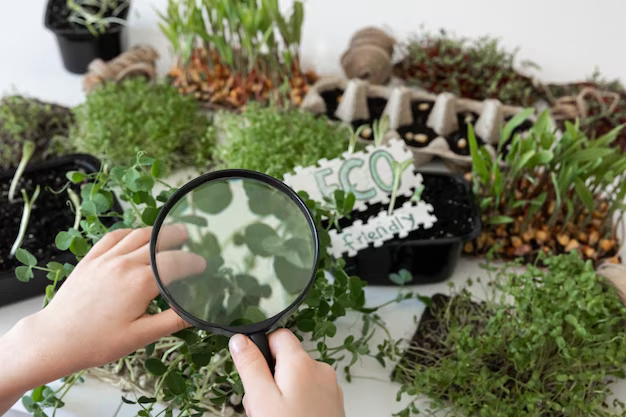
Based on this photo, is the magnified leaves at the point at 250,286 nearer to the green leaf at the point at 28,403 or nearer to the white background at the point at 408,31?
the green leaf at the point at 28,403

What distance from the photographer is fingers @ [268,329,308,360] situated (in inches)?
24.5

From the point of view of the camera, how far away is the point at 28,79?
5.27 ft

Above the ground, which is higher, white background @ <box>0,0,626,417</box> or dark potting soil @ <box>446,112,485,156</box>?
white background @ <box>0,0,626,417</box>

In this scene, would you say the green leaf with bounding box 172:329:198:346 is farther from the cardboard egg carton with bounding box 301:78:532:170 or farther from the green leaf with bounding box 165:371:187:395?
the cardboard egg carton with bounding box 301:78:532:170

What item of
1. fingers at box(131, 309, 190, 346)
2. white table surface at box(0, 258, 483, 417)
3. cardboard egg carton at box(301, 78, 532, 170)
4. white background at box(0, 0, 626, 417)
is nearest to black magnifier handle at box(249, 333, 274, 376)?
fingers at box(131, 309, 190, 346)

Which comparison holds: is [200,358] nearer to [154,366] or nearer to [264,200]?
[154,366]

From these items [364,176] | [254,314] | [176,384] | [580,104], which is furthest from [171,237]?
[580,104]

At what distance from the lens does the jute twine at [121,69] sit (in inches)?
57.1

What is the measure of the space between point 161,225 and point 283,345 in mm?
182

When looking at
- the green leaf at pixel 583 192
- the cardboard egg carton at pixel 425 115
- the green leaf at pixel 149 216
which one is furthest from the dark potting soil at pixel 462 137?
the green leaf at pixel 149 216

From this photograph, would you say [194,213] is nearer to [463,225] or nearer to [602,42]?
[463,225]

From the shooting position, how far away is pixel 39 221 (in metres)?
1.11

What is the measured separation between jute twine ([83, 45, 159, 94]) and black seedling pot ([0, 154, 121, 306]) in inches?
12.6

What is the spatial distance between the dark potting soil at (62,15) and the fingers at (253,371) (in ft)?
4.14
